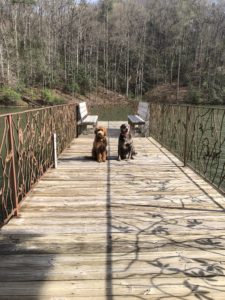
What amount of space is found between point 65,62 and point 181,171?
36638 mm

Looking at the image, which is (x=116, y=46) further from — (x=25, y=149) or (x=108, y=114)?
(x=25, y=149)

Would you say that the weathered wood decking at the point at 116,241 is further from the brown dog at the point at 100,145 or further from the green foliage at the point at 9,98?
the green foliage at the point at 9,98

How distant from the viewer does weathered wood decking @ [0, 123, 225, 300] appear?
1970 millimetres

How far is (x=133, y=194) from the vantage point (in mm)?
3730

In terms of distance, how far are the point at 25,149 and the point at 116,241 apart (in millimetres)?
1792

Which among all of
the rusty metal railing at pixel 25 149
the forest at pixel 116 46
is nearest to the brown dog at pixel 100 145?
the rusty metal railing at pixel 25 149

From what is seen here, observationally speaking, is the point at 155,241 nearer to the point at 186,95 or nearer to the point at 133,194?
the point at 133,194

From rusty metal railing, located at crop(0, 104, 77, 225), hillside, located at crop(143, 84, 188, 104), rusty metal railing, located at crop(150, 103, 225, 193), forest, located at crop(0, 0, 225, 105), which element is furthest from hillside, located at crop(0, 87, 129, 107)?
rusty metal railing, located at crop(0, 104, 77, 225)

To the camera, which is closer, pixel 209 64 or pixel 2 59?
pixel 2 59

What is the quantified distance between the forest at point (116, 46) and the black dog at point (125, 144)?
2753cm

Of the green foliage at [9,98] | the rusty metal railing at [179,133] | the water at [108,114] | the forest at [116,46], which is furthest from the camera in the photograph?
the forest at [116,46]

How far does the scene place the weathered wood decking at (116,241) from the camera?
197cm

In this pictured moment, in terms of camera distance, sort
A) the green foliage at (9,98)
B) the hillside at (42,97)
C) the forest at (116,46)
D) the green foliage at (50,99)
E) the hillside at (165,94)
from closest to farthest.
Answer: the green foliage at (9,98)
the hillside at (42,97)
the green foliage at (50,99)
the forest at (116,46)
the hillside at (165,94)

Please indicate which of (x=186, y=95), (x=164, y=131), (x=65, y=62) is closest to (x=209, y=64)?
(x=186, y=95)
